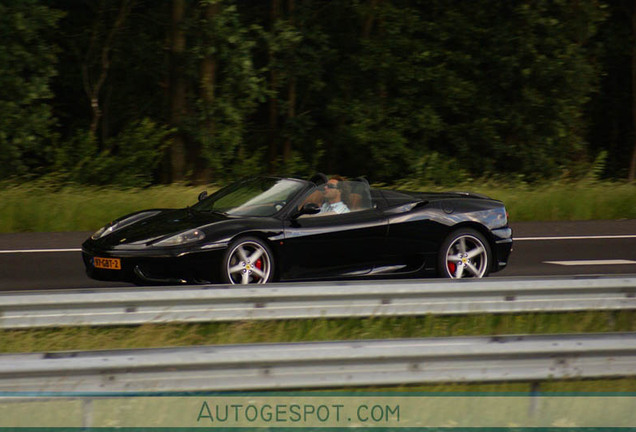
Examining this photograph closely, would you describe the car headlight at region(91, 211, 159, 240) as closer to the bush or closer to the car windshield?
the car windshield

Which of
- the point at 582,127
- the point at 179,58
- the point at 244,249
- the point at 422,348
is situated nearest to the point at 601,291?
the point at 422,348

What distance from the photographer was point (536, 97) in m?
26.9

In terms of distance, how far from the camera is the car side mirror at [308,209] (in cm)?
889

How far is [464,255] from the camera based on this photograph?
31.5ft

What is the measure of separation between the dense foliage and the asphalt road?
10.1m

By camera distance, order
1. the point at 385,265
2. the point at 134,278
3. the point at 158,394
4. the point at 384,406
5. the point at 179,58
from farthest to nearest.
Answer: the point at 179,58 < the point at 385,265 < the point at 134,278 < the point at 384,406 < the point at 158,394

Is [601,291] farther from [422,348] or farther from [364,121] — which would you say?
[364,121]

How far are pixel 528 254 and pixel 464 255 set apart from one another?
9.59 ft

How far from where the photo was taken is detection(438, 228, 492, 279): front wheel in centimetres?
947

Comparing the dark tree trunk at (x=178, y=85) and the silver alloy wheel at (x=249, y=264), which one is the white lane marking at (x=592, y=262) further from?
the dark tree trunk at (x=178, y=85)

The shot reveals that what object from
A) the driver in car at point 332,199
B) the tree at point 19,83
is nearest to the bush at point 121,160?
the tree at point 19,83

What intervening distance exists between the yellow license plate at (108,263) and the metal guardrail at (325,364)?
3.84 metres

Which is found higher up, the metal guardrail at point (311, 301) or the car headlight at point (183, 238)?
the car headlight at point (183, 238)

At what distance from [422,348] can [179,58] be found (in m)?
20.2
